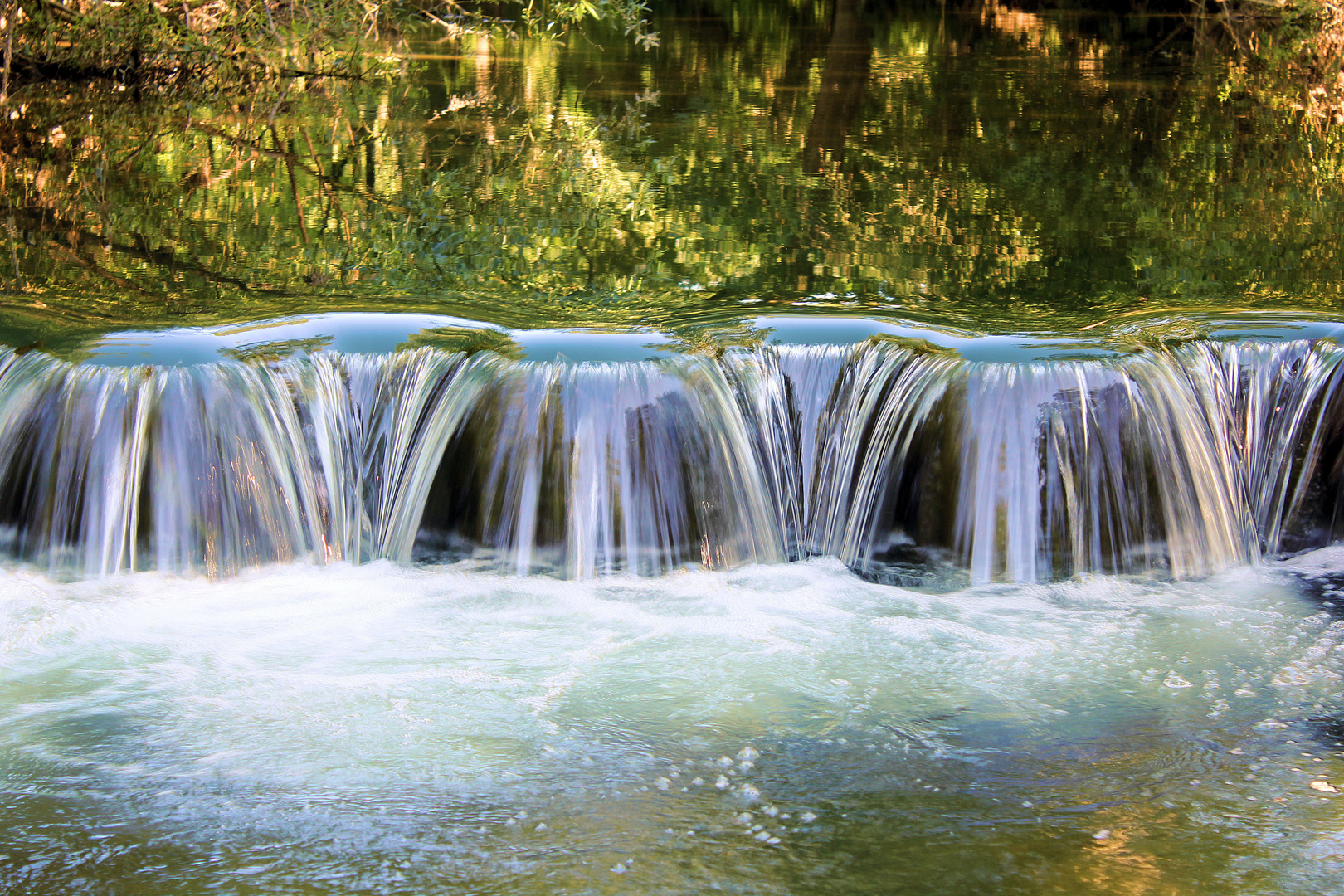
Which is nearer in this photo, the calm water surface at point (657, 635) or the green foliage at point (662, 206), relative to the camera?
the calm water surface at point (657, 635)

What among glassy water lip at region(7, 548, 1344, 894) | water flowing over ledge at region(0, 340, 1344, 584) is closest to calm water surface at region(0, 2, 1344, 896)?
glassy water lip at region(7, 548, 1344, 894)

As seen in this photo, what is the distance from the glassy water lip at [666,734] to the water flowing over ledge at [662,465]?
0.16 meters

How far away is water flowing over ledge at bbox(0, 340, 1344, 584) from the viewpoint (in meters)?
4.75

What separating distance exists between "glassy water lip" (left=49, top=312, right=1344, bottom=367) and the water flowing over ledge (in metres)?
0.09

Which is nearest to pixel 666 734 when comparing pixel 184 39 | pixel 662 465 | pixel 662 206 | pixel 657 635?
pixel 657 635

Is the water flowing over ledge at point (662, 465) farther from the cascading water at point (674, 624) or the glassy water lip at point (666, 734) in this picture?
the glassy water lip at point (666, 734)

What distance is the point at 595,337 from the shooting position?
5156mm

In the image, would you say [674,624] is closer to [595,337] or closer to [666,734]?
[666,734]

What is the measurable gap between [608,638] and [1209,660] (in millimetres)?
1902

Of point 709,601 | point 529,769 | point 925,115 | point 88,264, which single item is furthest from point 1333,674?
point 925,115

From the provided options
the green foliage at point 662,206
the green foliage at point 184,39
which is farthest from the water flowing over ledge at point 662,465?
the green foliage at point 184,39

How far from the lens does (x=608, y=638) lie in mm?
4289

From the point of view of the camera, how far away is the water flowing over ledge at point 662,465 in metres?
4.75

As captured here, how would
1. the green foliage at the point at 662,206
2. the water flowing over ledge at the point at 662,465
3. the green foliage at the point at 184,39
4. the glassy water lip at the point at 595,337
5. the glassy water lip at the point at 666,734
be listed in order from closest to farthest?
1. the glassy water lip at the point at 666,734
2. the water flowing over ledge at the point at 662,465
3. the glassy water lip at the point at 595,337
4. the green foliage at the point at 662,206
5. the green foliage at the point at 184,39
